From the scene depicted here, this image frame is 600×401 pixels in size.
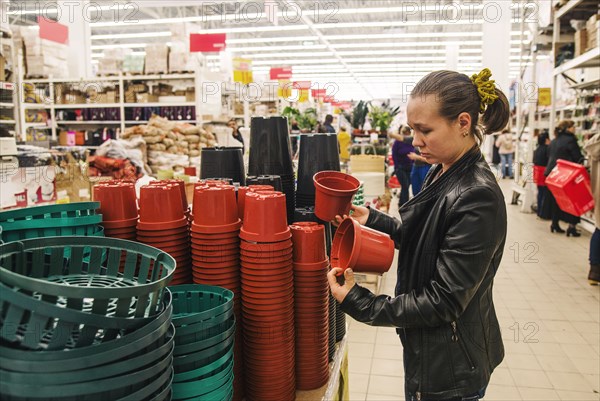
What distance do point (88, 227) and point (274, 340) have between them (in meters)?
0.59

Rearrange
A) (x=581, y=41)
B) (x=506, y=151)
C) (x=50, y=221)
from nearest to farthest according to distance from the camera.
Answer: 1. (x=50, y=221)
2. (x=581, y=41)
3. (x=506, y=151)

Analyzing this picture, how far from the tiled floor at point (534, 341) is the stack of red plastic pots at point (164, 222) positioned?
2023 mm

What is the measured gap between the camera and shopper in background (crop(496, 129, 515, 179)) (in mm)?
14630

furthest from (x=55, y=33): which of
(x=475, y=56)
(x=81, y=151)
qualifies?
(x=475, y=56)

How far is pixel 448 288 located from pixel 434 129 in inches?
16.6

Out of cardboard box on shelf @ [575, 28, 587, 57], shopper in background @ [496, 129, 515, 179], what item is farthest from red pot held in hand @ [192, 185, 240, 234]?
shopper in background @ [496, 129, 515, 179]

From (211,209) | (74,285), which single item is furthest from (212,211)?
(74,285)

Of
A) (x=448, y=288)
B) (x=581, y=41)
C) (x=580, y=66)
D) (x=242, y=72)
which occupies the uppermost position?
(x=242, y=72)

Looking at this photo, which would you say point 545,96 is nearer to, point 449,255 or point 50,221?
point 449,255

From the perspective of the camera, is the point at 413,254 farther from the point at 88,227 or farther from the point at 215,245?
the point at 88,227

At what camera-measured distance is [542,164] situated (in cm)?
834

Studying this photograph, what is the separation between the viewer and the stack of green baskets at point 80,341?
0.69 m

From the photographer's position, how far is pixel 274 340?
1335 millimetres

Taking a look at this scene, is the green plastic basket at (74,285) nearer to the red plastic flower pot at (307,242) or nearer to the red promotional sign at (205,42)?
the red plastic flower pot at (307,242)
